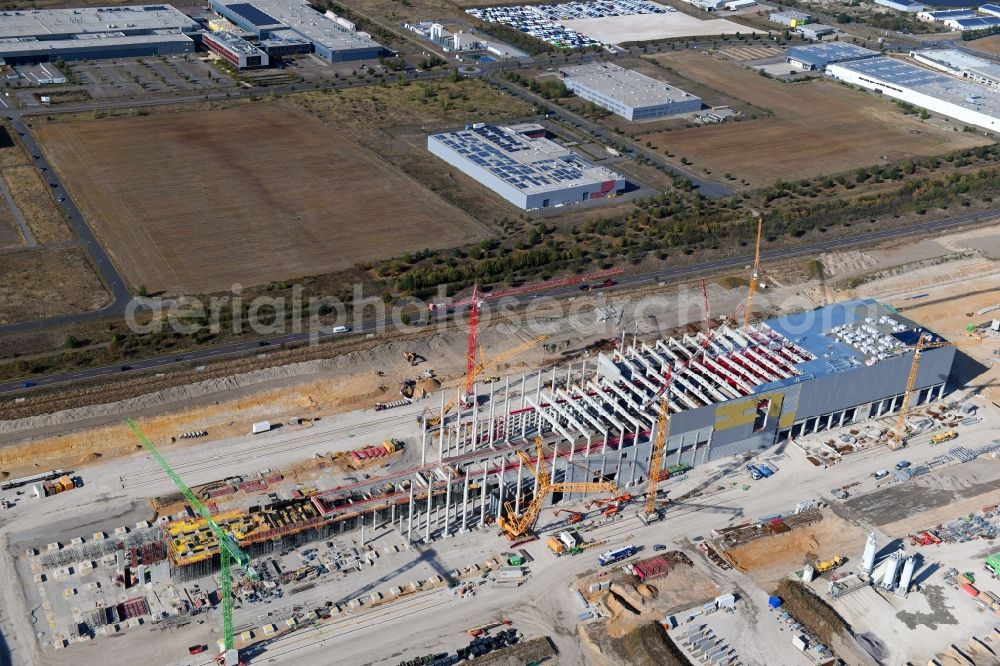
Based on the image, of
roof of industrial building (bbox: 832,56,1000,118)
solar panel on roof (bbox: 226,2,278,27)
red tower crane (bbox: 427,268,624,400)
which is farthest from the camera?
solar panel on roof (bbox: 226,2,278,27)

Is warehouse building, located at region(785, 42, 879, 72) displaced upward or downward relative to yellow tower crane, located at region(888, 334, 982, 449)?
upward

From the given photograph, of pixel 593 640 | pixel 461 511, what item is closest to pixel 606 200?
pixel 461 511

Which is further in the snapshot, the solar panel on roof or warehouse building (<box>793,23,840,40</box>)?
warehouse building (<box>793,23,840,40</box>)

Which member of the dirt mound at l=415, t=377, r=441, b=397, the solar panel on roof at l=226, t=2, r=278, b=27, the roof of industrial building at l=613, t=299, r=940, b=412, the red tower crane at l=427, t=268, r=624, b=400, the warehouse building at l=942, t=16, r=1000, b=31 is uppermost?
the warehouse building at l=942, t=16, r=1000, b=31

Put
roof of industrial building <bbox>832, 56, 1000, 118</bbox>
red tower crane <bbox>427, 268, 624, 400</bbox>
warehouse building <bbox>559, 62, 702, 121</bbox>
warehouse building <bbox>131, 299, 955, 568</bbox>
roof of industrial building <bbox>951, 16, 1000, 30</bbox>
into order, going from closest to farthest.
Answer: warehouse building <bbox>131, 299, 955, 568</bbox>, red tower crane <bbox>427, 268, 624, 400</bbox>, warehouse building <bbox>559, 62, 702, 121</bbox>, roof of industrial building <bbox>832, 56, 1000, 118</bbox>, roof of industrial building <bbox>951, 16, 1000, 30</bbox>

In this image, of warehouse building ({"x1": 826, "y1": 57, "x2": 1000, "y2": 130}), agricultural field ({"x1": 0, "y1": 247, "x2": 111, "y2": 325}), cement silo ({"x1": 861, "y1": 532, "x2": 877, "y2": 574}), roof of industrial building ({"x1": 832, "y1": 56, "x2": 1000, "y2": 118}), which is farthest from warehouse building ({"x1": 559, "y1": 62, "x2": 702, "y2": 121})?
cement silo ({"x1": 861, "y1": 532, "x2": 877, "y2": 574})

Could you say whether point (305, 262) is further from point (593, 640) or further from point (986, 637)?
point (986, 637)

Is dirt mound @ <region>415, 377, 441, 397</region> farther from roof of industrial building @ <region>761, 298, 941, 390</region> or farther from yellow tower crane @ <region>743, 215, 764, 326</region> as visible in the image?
yellow tower crane @ <region>743, 215, 764, 326</region>

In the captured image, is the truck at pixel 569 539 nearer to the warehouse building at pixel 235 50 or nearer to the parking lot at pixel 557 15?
the warehouse building at pixel 235 50
